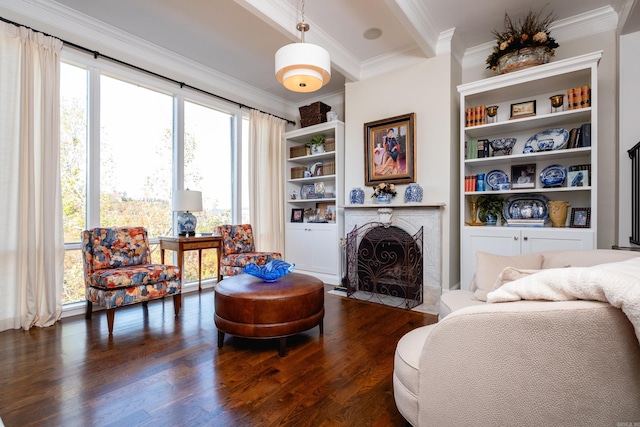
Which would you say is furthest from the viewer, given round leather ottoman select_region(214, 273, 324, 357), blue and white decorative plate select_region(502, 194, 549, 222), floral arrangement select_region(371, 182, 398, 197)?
floral arrangement select_region(371, 182, 398, 197)

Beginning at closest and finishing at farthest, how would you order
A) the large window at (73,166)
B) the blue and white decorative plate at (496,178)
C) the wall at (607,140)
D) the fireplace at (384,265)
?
the wall at (607,140)
the large window at (73,166)
the blue and white decorative plate at (496,178)
the fireplace at (384,265)

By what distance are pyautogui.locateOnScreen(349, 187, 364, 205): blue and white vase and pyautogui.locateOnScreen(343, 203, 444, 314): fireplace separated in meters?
0.09

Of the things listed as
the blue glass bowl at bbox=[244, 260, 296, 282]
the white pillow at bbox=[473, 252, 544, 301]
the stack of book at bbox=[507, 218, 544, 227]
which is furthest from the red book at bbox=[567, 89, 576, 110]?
the blue glass bowl at bbox=[244, 260, 296, 282]

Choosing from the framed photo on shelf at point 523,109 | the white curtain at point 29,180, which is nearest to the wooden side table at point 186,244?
the white curtain at point 29,180

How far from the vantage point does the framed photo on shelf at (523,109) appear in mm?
3223

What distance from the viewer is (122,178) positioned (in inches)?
138

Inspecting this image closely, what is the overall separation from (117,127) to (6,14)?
118cm

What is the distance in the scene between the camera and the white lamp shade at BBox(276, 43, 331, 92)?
211cm

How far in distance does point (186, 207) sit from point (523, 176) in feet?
12.4

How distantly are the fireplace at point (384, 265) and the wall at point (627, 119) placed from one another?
1.78m

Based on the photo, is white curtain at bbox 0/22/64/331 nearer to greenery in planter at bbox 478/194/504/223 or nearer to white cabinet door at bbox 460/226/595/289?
white cabinet door at bbox 460/226/595/289

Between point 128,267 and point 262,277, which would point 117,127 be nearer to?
point 128,267

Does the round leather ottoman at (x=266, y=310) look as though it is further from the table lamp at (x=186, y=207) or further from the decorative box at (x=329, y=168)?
the decorative box at (x=329, y=168)

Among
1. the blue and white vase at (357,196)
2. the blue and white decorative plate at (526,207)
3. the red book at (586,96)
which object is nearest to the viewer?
the red book at (586,96)
